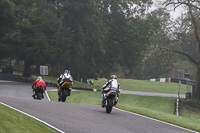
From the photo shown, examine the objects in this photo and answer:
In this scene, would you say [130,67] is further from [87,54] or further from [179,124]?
[179,124]

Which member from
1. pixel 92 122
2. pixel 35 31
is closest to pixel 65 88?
pixel 92 122

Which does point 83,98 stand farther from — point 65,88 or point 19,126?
point 19,126

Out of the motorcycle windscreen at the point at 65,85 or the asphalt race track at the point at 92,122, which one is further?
the motorcycle windscreen at the point at 65,85

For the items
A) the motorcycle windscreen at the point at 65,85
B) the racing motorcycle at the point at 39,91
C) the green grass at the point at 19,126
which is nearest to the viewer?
the green grass at the point at 19,126

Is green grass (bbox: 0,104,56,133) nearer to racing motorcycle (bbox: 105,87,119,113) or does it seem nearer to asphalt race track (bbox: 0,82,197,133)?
asphalt race track (bbox: 0,82,197,133)

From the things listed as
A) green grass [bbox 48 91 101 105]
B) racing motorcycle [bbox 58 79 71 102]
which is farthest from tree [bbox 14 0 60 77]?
racing motorcycle [bbox 58 79 71 102]

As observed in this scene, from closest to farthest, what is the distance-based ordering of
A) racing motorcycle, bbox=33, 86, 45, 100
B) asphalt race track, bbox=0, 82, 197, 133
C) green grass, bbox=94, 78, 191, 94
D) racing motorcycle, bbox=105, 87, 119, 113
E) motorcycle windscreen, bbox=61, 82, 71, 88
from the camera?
asphalt race track, bbox=0, 82, 197, 133 < racing motorcycle, bbox=105, 87, 119, 113 < motorcycle windscreen, bbox=61, 82, 71, 88 < racing motorcycle, bbox=33, 86, 45, 100 < green grass, bbox=94, 78, 191, 94

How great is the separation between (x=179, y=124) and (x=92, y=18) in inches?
1775

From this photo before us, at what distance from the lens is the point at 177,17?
119 ft

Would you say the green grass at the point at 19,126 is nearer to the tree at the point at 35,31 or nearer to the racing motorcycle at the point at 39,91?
the racing motorcycle at the point at 39,91

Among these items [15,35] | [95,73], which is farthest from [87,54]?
[15,35]

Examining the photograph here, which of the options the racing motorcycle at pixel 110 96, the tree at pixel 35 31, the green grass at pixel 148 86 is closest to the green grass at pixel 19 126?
the racing motorcycle at pixel 110 96

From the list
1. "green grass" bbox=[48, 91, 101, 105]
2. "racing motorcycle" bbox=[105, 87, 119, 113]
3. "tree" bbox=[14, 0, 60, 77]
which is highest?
"tree" bbox=[14, 0, 60, 77]

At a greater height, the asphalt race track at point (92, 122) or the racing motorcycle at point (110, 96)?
the racing motorcycle at point (110, 96)
